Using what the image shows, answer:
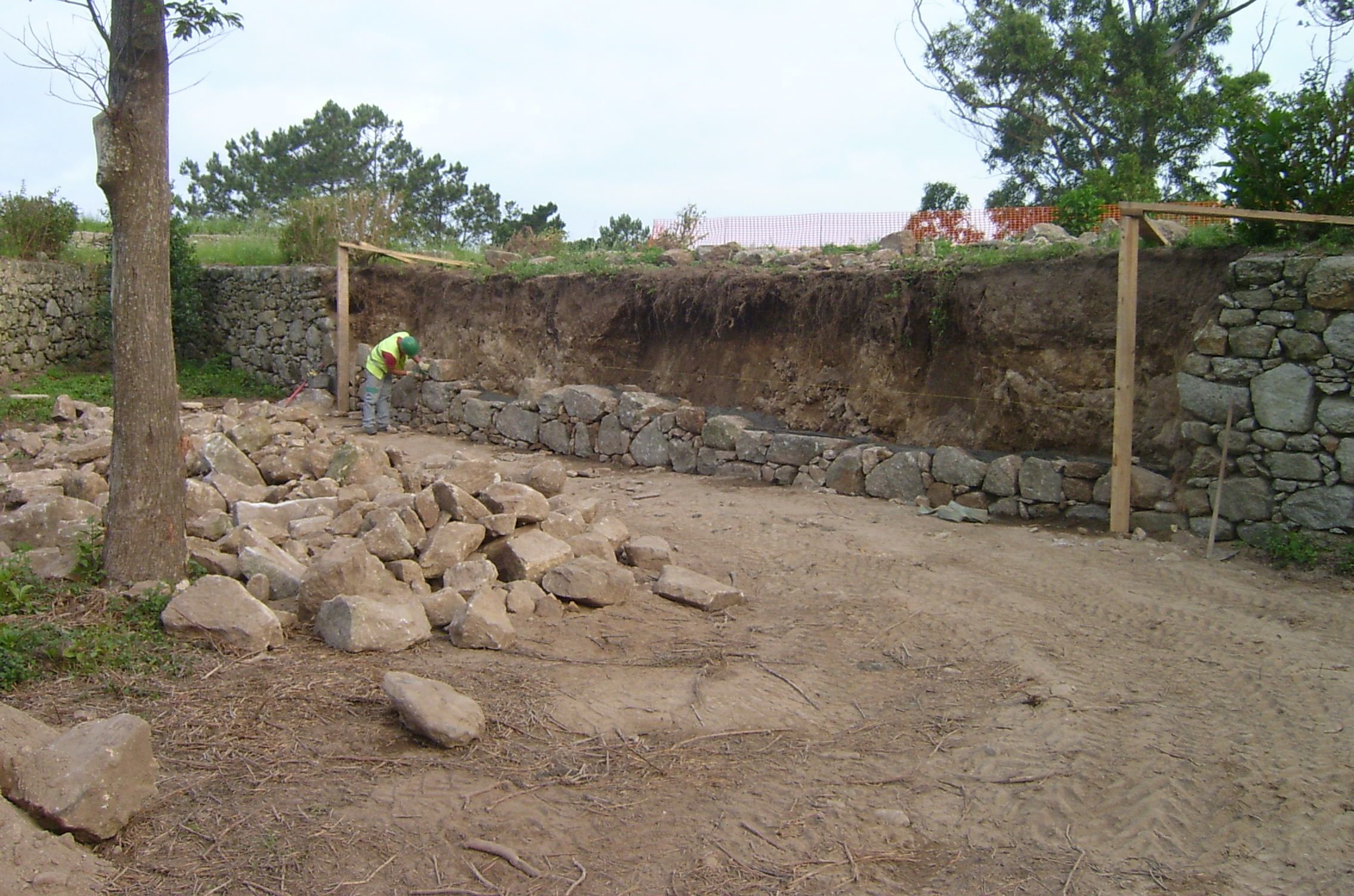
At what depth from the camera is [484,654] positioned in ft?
16.9

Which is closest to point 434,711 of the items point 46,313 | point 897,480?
point 897,480

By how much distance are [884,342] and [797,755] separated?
6.80 m

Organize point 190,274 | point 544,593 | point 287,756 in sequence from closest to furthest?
point 287,756, point 544,593, point 190,274

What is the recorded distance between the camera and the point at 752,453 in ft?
35.2

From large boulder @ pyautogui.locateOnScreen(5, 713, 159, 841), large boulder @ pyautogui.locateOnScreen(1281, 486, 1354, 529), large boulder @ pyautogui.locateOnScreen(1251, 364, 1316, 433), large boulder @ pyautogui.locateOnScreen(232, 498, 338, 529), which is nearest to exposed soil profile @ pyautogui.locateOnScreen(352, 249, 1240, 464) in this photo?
large boulder @ pyautogui.locateOnScreen(1251, 364, 1316, 433)

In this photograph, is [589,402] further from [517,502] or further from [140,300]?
[140,300]

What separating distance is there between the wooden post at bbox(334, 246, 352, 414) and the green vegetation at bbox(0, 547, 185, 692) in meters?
10.6

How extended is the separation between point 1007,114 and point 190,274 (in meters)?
20.4

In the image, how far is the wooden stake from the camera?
24.1 ft

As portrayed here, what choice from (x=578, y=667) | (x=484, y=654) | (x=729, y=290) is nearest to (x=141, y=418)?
(x=484, y=654)

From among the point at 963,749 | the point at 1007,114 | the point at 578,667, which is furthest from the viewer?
the point at 1007,114

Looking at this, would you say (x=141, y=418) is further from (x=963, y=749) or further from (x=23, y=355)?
(x=23, y=355)

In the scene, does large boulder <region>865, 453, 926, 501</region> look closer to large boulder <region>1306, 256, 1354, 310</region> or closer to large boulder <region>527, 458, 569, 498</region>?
large boulder <region>527, 458, 569, 498</region>

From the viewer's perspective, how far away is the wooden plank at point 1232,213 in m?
7.00
